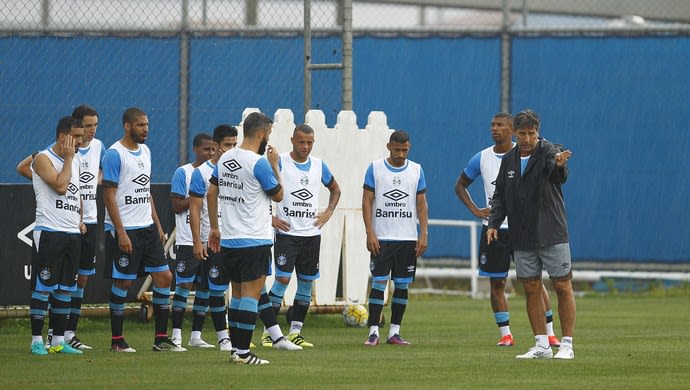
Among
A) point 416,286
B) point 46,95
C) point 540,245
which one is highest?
point 46,95

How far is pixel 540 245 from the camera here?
12922 mm

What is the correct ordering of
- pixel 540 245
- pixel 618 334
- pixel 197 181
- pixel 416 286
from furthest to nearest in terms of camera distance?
pixel 416 286 → pixel 618 334 → pixel 197 181 → pixel 540 245

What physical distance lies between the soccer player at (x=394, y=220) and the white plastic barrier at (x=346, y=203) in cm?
233

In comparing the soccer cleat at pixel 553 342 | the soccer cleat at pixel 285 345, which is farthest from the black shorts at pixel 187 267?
the soccer cleat at pixel 553 342

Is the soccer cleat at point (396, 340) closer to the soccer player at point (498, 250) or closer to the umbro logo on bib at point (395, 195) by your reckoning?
the soccer player at point (498, 250)

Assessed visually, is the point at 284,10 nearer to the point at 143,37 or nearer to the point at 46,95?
the point at 143,37

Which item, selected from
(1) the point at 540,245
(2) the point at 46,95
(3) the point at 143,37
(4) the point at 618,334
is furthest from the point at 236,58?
(1) the point at 540,245

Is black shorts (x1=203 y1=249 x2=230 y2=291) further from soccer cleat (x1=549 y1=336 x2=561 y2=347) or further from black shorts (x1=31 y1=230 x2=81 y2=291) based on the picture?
soccer cleat (x1=549 y1=336 x2=561 y2=347)

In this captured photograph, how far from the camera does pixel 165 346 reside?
14.2 metres

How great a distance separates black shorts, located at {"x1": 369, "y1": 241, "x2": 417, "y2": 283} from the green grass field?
2.49 feet

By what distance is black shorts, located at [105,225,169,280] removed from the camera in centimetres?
1402

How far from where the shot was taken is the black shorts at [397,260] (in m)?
15.5

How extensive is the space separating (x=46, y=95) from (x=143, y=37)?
2.30m

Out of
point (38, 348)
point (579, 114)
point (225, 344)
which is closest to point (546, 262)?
point (225, 344)
